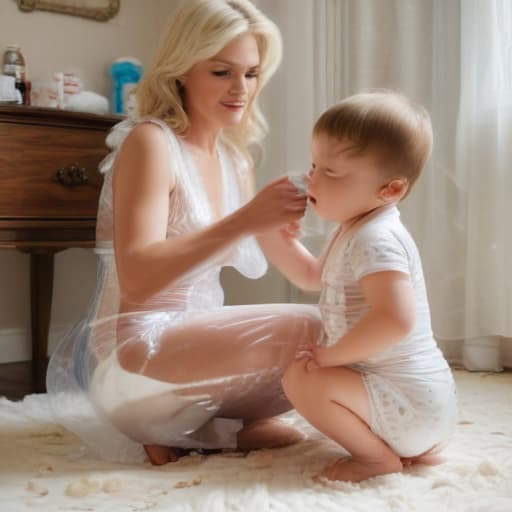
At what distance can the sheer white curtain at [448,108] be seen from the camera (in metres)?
1.77

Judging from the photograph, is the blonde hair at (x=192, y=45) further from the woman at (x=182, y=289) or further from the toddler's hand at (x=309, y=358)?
the toddler's hand at (x=309, y=358)

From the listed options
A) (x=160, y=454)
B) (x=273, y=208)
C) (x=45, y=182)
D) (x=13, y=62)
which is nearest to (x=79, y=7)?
(x=13, y=62)

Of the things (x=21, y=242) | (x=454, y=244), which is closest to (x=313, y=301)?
(x=454, y=244)

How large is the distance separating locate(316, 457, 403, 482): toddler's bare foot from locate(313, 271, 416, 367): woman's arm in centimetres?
16

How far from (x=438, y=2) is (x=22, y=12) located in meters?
1.23

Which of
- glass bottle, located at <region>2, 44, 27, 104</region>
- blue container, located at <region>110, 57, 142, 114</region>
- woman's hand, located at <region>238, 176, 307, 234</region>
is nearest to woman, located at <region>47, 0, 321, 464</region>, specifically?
woman's hand, located at <region>238, 176, 307, 234</region>

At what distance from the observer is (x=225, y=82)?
127 centimetres

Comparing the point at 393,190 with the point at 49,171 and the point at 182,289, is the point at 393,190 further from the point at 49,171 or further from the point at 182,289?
the point at 49,171

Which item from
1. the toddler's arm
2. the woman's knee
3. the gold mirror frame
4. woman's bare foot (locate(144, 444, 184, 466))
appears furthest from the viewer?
the gold mirror frame

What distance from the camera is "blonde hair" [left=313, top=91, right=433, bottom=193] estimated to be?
1.01 meters

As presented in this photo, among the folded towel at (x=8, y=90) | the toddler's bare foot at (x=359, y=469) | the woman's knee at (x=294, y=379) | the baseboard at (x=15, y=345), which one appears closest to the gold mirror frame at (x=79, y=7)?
the folded towel at (x=8, y=90)

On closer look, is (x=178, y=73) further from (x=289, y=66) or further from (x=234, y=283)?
(x=234, y=283)

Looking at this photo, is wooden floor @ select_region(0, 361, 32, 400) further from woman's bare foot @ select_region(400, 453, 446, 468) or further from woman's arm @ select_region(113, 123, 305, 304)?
woman's bare foot @ select_region(400, 453, 446, 468)

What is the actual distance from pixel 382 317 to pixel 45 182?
1.12 m
